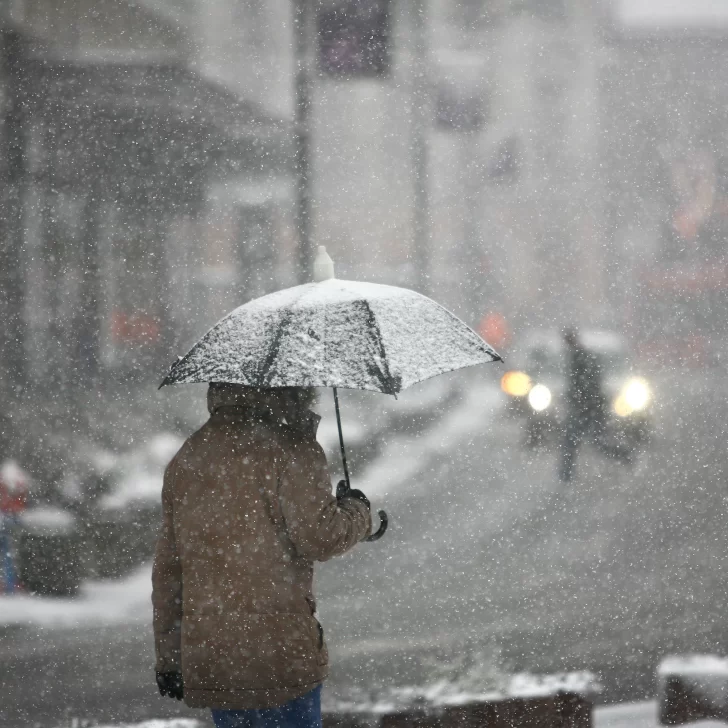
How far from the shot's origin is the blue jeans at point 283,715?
Answer: 2.37 m

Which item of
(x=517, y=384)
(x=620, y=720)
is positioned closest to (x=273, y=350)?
(x=620, y=720)

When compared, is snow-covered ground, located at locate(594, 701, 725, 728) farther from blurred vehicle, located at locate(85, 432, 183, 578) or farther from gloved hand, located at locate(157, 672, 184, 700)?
blurred vehicle, located at locate(85, 432, 183, 578)

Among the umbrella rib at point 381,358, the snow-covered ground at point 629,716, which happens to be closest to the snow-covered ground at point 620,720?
the snow-covered ground at point 629,716

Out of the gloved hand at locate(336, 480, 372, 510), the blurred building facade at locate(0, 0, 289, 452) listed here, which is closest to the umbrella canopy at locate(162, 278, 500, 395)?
the gloved hand at locate(336, 480, 372, 510)

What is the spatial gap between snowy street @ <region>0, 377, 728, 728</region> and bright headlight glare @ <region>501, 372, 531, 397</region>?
14.7 ft

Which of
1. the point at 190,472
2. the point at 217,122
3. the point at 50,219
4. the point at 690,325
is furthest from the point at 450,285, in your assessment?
the point at 190,472

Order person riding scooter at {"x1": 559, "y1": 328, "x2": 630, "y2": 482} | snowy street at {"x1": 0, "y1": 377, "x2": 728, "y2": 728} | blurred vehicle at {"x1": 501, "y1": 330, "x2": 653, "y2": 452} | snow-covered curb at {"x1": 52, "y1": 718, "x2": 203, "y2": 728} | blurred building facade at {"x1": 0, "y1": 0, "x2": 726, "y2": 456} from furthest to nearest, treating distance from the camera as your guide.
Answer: blurred building facade at {"x1": 0, "y1": 0, "x2": 726, "y2": 456}
blurred vehicle at {"x1": 501, "y1": 330, "x2": 653, "y2": 452}
person riding scooter at {"x1": 559, "y1": 328, "x2": 630, "y2": 482}
snowy street at {"x1": 0, "y1": 377, "x2": 728, "y2": 728}
snow-covered curb at {"x1": 52, "y1": 718, "x2": 203, "y2": 728}

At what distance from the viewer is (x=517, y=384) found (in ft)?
59.7

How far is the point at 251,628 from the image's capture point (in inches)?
92.4

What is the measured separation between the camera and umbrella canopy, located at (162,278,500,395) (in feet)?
7.61

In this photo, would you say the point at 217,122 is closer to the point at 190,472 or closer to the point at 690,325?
the point at 690,325

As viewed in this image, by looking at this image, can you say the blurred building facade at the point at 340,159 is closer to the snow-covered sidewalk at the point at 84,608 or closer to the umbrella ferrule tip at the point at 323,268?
the snow-covered sidewalk at the point at 84,608

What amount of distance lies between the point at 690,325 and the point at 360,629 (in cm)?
2516

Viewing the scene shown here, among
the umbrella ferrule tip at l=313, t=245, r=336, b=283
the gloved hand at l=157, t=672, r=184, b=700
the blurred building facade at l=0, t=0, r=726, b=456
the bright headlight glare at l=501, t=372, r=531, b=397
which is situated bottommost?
the gloved hand at l=157, t=672, r=184, b=700
